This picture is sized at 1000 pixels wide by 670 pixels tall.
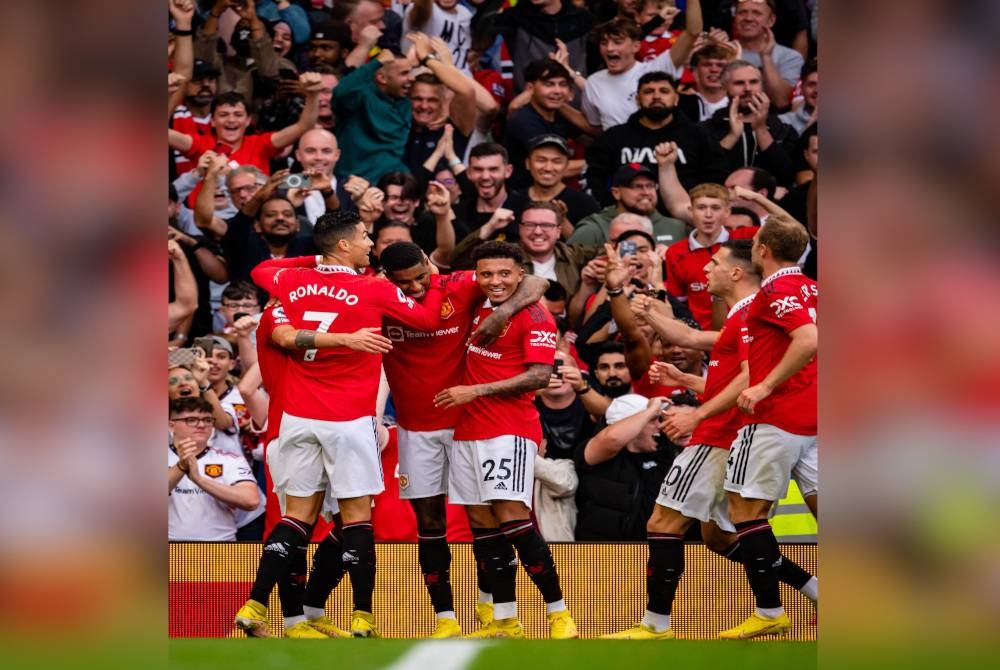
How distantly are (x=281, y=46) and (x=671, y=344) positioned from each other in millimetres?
4818

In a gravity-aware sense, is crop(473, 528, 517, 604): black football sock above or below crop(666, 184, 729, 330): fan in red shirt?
below

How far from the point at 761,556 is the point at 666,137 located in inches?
168

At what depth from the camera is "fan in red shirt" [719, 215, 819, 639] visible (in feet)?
21.2

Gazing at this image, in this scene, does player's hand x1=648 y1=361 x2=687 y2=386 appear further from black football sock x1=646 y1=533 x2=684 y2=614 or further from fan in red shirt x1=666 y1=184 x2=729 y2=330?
fan in red shirt x1=666 y1=184 x2=729 y2=330

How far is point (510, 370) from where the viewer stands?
673cm

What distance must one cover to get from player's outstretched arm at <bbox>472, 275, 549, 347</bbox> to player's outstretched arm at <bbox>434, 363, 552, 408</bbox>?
0.80 feet

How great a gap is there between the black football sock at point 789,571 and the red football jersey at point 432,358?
1.62 m

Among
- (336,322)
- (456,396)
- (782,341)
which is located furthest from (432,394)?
(782,341)

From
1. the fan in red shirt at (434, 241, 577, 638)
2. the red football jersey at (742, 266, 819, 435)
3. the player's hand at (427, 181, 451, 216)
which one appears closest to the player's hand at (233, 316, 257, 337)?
the player's hand at (427, 181, 451, 216)

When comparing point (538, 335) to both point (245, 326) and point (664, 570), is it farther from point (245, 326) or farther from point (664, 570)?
point (245, 326)

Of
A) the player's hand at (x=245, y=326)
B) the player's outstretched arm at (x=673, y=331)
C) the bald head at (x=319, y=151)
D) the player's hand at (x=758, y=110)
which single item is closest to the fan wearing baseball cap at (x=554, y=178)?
the player's hand at (x=758, y=110)
